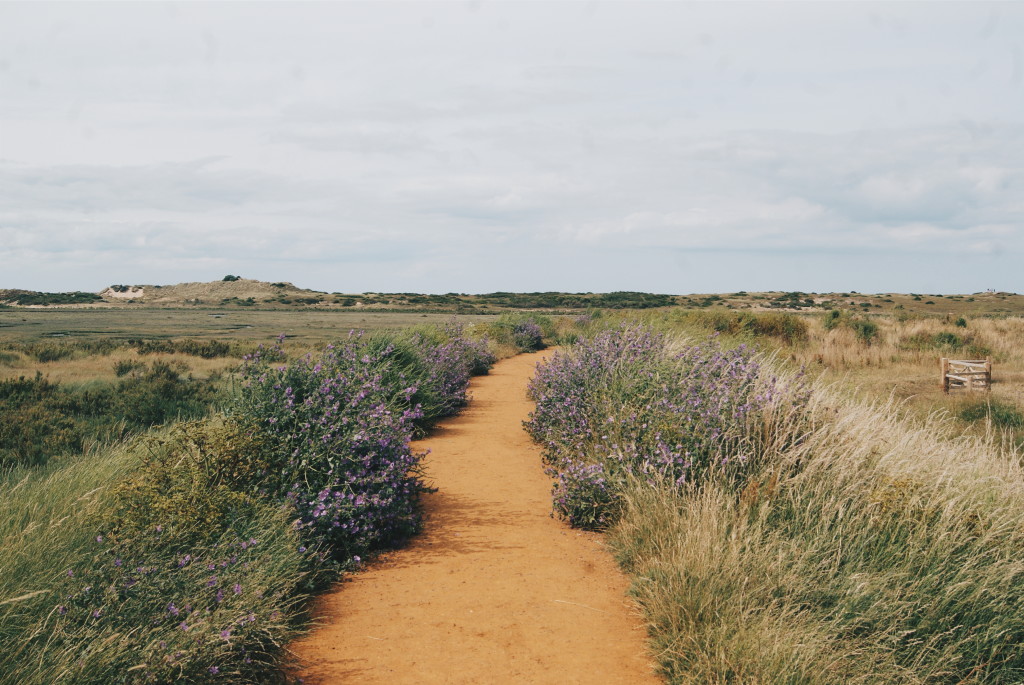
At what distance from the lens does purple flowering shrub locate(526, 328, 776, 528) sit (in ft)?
19.9

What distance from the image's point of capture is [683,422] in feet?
20.9

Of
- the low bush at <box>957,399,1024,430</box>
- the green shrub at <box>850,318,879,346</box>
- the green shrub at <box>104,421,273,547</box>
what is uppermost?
the green shrub at <box>850,318,879,346</box>

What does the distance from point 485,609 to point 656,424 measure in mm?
2494

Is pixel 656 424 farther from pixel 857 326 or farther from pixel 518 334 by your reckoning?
pixel 857 326

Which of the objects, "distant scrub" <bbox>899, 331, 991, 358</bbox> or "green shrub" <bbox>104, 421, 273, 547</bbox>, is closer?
"green shrub" <bbox>104, 421, 273, 547</bbox>

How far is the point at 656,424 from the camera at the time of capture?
642cm

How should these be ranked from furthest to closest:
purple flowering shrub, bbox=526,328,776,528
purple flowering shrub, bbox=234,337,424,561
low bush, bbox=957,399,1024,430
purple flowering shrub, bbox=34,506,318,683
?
1. low bush, bbox=957,399,1024,430
2. purple flowering shrub, bbox=526,328,776,528
3. purple flowering shrub, bbox=234,337,424,561
4. purple flowering shrub, bbox=34,506,318,683

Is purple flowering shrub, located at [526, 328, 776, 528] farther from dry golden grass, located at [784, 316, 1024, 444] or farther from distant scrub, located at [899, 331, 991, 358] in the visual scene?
distant scrub, located at [899, 331, 991, 358]

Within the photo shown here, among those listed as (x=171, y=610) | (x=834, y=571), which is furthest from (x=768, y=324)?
(x=171, y=610)

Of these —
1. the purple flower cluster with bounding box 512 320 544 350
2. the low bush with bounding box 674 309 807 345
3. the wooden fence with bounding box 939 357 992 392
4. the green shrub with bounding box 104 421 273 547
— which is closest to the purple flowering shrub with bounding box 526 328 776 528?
the green shrub with bounding box 104 421 273 547

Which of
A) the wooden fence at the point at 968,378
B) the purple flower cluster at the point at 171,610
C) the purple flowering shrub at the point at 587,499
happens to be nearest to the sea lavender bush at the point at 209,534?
the purple flower cluster at the point at 171,610

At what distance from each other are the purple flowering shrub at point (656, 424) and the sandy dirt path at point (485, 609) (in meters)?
0.57

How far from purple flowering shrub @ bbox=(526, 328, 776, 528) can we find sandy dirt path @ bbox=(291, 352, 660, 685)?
0.57 m

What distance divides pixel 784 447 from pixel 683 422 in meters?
0.98
